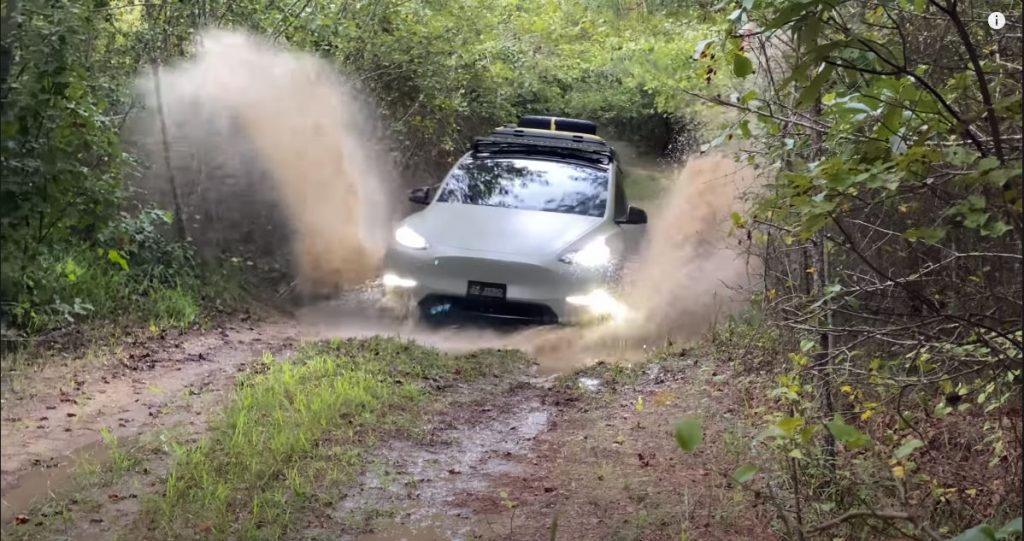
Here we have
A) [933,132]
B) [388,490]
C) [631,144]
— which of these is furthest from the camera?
[631,144]

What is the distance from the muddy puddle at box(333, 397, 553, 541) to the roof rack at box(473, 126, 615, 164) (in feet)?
6.29

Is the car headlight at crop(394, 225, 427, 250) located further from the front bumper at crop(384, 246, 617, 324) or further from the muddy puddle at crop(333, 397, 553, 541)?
the muddy puddle at crop(333, 397, 553, 541)

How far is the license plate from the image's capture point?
5.41 meters

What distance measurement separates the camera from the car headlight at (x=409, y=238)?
5.76 meters

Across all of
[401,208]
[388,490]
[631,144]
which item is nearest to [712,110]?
[631,144]

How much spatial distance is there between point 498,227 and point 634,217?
3.24 feet

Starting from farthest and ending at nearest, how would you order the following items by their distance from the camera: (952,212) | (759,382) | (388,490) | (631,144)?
1. (631,144)
2. (759,382)
3. (388,490)
4. (952,212)

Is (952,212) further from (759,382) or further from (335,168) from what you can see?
(335,168)

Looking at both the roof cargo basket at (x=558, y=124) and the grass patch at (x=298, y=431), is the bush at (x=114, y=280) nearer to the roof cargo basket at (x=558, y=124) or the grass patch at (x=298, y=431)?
the grass patch at (x=298, y=431)

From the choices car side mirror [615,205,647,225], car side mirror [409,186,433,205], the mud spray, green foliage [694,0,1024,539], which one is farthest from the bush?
car side mirror [615,205,647,225]

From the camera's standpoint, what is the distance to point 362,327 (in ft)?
18.2

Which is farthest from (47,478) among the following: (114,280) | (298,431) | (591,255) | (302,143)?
(302,143)

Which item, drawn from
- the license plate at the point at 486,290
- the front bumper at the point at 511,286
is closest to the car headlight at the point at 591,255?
the front bumper at the point at 511,286

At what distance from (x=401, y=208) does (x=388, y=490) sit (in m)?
2.94
